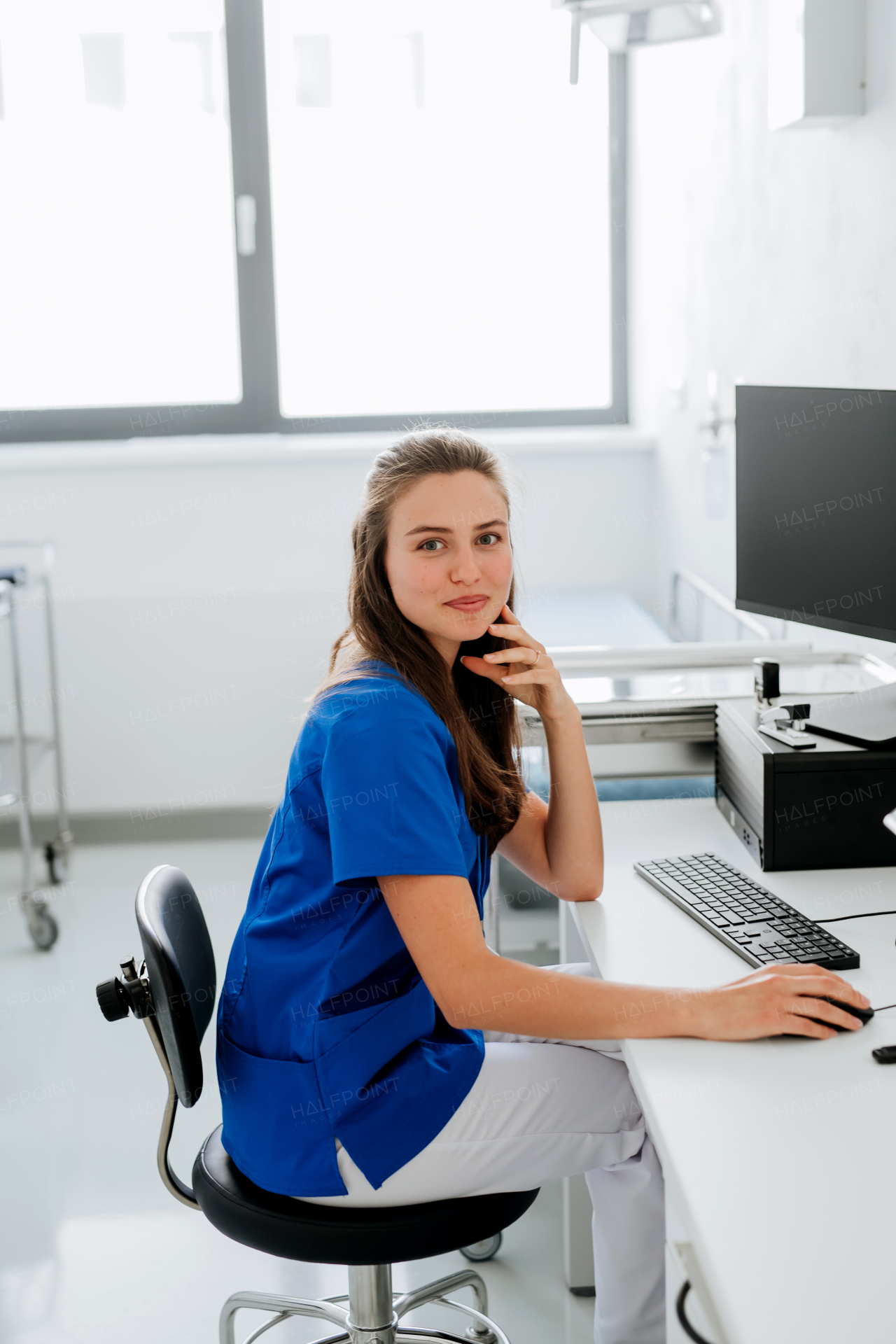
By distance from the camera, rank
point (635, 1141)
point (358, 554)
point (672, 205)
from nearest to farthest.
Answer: point (635, 1141) < point (358, 554) < point (672, 205)

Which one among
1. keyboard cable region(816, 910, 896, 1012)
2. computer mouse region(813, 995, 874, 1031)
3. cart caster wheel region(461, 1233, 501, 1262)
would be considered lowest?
cart caster wheel region(461, 1233, 501, 1262)

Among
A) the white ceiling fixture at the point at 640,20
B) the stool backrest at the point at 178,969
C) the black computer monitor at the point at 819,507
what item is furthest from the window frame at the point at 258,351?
the stool backrest at the point at 178,969

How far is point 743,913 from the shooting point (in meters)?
1.28

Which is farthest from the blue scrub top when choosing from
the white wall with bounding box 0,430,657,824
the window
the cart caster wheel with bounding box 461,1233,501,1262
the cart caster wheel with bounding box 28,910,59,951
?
the window

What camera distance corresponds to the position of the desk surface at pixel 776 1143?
74cm

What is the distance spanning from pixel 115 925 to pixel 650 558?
1865mm

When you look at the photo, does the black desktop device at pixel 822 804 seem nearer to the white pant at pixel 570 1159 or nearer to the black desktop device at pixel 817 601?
the black desktop device at pixel 817 601

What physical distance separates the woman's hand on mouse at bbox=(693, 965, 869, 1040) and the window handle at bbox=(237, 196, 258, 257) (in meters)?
3.18

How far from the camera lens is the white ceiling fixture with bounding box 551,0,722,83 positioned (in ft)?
7.30

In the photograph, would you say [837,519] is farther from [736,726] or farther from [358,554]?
[358,554]

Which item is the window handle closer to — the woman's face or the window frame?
the window frame

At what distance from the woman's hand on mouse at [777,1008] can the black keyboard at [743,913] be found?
4.1 inches

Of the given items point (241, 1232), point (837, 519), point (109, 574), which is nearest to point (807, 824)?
point (837, 519)

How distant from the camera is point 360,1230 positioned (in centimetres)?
110
